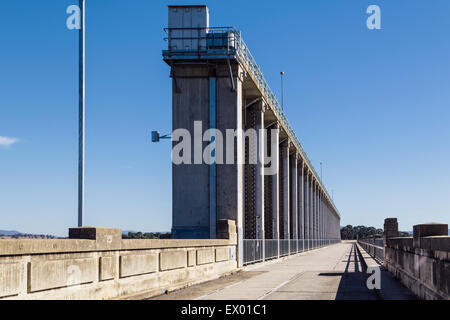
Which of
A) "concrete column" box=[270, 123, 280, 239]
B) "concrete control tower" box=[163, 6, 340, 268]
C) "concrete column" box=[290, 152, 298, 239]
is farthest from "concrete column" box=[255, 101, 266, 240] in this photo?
"concrete column" box=[290, 152, 298, 239]

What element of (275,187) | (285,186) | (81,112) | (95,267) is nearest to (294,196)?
(285,186)

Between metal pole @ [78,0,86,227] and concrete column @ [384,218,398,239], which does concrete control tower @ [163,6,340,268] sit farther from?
metal pole @ [78,0,86,227]

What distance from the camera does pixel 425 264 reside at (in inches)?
581

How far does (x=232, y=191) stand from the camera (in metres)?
31.8

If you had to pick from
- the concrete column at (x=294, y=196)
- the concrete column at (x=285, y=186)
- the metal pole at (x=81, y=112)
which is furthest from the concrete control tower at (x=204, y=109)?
the concrete column at (x=294, y=196)

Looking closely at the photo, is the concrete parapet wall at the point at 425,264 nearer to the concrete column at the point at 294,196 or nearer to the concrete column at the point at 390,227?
the concrete column at the point at 390,227

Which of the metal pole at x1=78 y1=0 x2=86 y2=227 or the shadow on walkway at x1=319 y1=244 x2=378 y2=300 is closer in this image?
the metal pole at x1=78 y1=0 x2=86 y2=227

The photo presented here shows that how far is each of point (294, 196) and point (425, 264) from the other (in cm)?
4707

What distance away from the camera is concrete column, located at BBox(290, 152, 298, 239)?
60603 mm

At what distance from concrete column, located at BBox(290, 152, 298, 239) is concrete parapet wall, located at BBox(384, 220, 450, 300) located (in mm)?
37931

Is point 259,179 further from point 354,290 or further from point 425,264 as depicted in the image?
point 425,264

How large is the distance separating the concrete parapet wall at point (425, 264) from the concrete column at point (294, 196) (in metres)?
37.9
